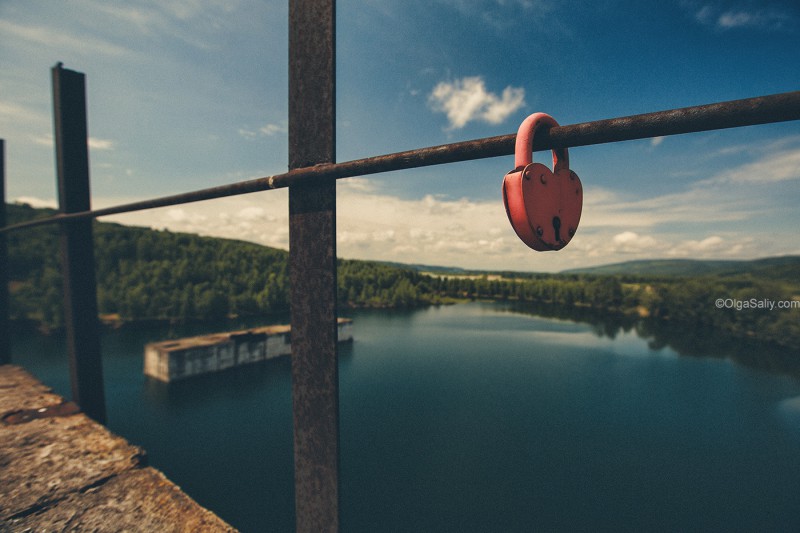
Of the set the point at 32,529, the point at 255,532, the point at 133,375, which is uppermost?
the point at 32,529

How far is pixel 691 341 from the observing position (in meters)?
74.6

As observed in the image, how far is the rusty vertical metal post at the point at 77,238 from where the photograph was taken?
11.5ft

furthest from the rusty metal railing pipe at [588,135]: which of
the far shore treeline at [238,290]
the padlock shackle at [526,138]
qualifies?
the far shore treeline at [238,290]

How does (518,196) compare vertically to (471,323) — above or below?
above

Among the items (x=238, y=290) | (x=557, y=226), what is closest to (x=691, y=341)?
(x=557, y=226)

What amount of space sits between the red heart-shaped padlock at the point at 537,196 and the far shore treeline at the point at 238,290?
292ft

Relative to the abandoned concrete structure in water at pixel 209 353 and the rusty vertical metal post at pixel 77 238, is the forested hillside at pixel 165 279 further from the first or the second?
the rusty vertical metal post at pixel 77 238

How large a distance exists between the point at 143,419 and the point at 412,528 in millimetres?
31849

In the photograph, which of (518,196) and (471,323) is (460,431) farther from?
(471,323)

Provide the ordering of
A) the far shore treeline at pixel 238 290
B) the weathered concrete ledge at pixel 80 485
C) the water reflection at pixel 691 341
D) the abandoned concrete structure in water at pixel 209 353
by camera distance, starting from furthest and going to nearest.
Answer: the far shore treeline at pixel 238 290
the water reflection at pixel 691 341
the abandoned concrete structure in water at pixel 209 353
the weathered concrete ledge at pixel 80 485

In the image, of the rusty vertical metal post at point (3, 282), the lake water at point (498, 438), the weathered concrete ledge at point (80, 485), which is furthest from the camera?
the lake water at point (498, 438)

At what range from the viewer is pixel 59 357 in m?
58.1

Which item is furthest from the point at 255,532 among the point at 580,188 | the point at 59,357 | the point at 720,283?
the point at 720,283

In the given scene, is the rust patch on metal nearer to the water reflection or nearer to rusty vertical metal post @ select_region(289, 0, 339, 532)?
rusty vertical metal post @ select_region(289, 0, 339, 532)
